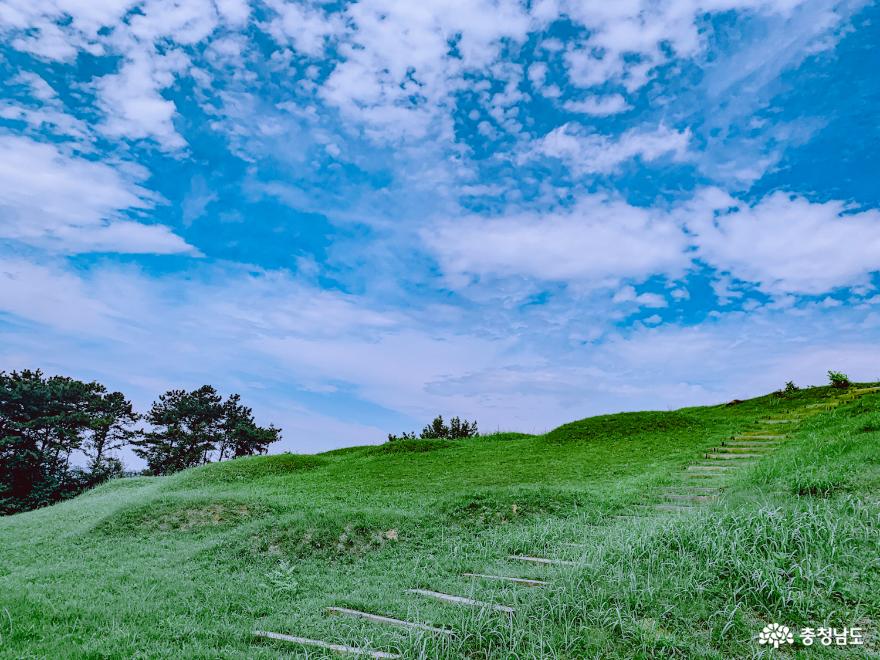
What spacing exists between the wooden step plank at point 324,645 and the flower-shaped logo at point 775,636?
254 centimetres

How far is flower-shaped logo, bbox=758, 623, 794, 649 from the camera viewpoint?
355 cm

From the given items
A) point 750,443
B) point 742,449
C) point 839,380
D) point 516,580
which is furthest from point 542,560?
point 839,380

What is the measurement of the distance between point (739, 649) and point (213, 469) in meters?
18.5

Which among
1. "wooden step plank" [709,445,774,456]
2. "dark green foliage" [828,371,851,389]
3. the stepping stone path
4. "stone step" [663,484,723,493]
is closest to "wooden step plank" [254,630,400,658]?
the stepping stone path

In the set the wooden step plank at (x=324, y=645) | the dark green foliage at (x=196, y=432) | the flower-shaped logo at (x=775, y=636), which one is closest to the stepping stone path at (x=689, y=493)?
the wooden step plank at (x=324, y=645)

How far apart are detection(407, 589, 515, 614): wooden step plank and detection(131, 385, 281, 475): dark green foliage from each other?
27.5 m

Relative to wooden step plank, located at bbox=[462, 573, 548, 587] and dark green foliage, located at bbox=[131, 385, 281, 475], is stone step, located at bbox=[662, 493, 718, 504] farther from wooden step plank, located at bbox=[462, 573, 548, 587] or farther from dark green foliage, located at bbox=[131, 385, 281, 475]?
dark green foliage, located at bbox=[131, 385, 281, 475]

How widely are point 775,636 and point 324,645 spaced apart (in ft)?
11.1

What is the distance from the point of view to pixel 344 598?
5574 mm

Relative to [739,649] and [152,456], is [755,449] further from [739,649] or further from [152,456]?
[152,456]

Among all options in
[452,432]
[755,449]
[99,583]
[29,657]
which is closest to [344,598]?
[29,657]

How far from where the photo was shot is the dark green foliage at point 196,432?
2983cm

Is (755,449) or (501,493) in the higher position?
(755,449)

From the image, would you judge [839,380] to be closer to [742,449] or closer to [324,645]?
[742,449]
